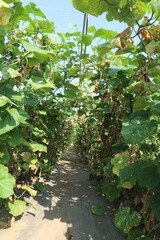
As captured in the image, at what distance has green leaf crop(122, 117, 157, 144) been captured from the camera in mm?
1252

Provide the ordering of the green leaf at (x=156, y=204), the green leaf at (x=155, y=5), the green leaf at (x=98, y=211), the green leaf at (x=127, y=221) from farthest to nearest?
the green leaf at (x=98, y=211) → the green leaf at (x=127, y=221) → the green leaf at (x=156, y=204) → the green leaf at (x=155, y=5)

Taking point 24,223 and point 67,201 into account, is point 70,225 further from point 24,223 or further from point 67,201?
point 67,201

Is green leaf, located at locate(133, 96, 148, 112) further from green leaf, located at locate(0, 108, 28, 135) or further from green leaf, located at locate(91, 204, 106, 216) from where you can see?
green leaf, located at locate(91, 204, 106, 216)

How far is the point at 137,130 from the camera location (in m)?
1.29

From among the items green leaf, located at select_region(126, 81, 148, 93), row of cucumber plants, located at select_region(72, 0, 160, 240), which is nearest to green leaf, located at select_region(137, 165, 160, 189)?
row of cucumber plants, located at select_region(72, 0, 160, 240)

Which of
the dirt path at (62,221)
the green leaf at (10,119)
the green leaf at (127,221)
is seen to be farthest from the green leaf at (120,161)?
the green leaf at (10,119)

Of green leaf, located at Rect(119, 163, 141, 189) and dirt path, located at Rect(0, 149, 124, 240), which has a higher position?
green leaf, located at Rect(119, 163, 141, 189)

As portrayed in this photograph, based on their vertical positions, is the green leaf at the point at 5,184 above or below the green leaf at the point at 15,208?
above

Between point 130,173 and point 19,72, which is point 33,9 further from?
point 130,173

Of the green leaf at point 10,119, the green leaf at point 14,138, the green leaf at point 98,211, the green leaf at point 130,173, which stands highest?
the green leaf at point 10,119

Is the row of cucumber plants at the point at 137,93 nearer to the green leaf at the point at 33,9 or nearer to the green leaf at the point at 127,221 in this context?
the green leaf at the point at 127,221

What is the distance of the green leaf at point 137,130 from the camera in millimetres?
1252

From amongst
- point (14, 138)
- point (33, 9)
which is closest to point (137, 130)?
point (14, 138)

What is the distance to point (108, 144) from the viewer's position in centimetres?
345
